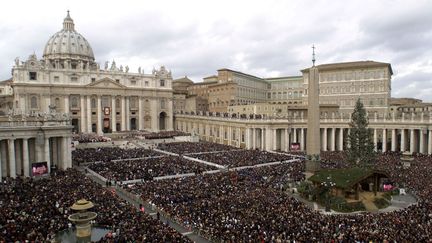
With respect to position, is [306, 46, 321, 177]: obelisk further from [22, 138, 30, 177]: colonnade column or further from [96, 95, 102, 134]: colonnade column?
[96, 95, 102, 134]: colonnade column

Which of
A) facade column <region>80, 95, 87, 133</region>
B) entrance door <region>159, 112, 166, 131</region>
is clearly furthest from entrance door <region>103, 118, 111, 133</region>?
entrance door <region>159, 112, 166, 131</region>

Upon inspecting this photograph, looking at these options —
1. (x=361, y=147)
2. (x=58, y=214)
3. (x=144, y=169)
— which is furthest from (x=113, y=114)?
(x=58, y=214)

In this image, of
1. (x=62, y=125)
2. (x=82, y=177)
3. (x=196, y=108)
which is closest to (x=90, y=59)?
(x=196, y=108)

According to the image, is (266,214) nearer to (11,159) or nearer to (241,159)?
(241,159)

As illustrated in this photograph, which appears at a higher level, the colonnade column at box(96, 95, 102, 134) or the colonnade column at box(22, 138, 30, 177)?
the colonnade column at box(96, 95, 102, 134)

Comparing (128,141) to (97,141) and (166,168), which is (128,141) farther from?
(166,168)

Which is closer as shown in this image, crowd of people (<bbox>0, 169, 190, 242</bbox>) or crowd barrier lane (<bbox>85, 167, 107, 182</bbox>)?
crowd of people (<bbox>0, 169, 190, 242</bbox>)

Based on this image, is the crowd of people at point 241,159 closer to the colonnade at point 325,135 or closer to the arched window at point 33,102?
the colonnade at point 325,135
